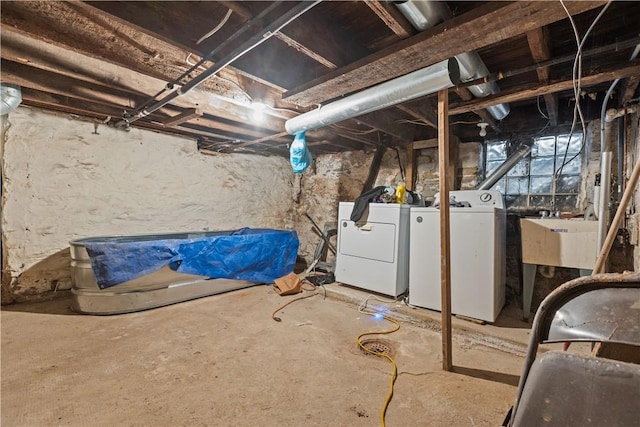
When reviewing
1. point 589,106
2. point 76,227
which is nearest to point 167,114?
point 76,227

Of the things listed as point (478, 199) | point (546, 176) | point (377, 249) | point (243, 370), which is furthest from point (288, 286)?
point (546, 176)

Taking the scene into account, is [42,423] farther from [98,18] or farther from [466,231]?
[466,231]

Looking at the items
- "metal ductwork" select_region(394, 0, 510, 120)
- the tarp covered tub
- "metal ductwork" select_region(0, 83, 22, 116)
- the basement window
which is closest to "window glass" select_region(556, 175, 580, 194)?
the basement window

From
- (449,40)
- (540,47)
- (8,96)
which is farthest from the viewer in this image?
(8,96)

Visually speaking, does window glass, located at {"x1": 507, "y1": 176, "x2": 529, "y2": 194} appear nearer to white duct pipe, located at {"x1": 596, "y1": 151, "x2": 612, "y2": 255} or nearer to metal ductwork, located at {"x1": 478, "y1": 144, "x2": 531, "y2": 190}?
metal ductwork, located at {"x1": 478, "y1": 144, "x2": 531, "y2": 190}

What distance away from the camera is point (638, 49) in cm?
146

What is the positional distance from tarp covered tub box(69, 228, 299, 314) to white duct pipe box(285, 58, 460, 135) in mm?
1793

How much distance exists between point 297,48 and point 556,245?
2.54 meters

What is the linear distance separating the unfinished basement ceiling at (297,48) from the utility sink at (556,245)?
100cm

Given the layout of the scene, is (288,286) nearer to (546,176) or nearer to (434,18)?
(434,18)

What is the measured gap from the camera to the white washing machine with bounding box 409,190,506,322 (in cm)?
228

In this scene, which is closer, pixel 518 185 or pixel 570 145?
pixel 570 145

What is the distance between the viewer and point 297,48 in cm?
148

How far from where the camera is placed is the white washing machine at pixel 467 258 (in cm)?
228
